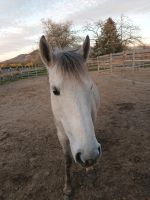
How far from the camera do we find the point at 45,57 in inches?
91.0

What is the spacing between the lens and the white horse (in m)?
1.79

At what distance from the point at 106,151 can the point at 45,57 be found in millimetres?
2243

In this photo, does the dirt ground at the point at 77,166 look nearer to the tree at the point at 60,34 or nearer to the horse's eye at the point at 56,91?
the horse's eye at the point at 56,91

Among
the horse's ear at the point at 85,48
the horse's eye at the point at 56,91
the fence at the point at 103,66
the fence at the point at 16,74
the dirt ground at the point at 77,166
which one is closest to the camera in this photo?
the horse's eye at the point at 56,91

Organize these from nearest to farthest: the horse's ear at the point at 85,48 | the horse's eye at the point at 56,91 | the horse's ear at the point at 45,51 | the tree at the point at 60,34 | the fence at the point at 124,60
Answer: the horse's eye at the point at 56,91 → the horse's ear at the point at 45,51 → the horse's ear at the point at 85,48 → the fence at the point at 124,60 → the tree at the point at 60,34

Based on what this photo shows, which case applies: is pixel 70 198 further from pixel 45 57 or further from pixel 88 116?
pixel 45 57

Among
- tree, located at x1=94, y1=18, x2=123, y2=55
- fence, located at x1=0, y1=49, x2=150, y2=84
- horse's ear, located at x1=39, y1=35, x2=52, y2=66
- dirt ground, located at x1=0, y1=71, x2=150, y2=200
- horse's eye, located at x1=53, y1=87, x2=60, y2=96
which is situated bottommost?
dirt ground, located at x1=0, y1=71, x2=150, y2=200

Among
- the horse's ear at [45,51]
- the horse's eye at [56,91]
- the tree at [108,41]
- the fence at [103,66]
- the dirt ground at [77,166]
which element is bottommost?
the dirt ground at [77,166]

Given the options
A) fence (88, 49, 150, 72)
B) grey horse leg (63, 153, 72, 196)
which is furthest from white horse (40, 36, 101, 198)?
fence (88, 49, 150, 72)

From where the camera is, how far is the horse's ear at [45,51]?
2.18 metres

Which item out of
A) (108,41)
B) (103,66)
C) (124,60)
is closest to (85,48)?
(124,60)

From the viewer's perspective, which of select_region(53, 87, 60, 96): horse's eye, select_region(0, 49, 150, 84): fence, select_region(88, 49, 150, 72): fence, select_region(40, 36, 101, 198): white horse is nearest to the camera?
select_region(40, 36, 101, 198): white horse

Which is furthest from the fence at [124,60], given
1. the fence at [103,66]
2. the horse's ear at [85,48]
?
the horse's ear at [85,48]

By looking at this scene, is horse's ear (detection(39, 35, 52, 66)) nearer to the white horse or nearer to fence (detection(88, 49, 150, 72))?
the white horse
